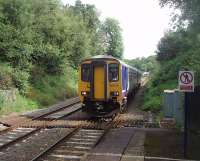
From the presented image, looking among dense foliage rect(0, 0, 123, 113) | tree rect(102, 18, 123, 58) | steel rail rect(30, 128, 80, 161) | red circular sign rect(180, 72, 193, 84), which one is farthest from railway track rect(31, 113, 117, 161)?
tree rect(102, 18, 123, 58)

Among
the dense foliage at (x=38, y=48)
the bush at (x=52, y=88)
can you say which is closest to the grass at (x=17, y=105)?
the dense foliage at (x=38, y=48)

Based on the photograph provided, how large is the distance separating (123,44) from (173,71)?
229ft

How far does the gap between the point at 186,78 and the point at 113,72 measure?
9140 millimetres

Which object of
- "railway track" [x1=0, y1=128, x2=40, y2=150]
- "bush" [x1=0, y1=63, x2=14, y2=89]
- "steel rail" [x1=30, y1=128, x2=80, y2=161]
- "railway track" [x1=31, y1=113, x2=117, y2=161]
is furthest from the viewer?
"bush" [x1=0, y1=63, x2=14, y2=89]

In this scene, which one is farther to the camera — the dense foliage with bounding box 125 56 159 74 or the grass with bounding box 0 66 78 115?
the dense foliage with bounding box 125 56 159 74

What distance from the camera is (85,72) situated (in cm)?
2181

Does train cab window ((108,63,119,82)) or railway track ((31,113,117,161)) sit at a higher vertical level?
train cab window ((108,63,119,82))

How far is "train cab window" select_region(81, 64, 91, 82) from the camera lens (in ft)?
71.1

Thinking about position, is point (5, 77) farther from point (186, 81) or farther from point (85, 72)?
point (186, 81)

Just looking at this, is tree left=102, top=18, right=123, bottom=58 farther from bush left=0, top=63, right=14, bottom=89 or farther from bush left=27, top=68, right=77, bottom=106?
bush left=0, top=63, right=14, bottom=89

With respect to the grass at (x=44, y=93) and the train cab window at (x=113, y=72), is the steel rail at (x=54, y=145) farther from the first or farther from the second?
the grass at (x=44, y=93)

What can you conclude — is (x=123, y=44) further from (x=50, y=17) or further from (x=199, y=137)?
(x=199, y=137)

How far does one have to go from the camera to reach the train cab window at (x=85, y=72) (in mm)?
21656

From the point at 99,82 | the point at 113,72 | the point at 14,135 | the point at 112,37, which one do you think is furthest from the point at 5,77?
the point at 112,37
